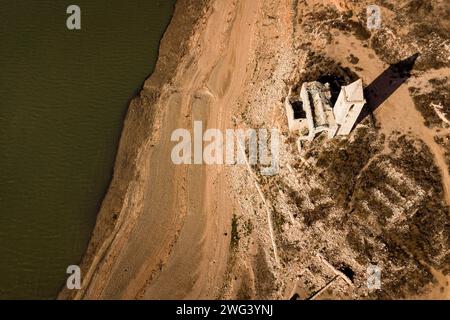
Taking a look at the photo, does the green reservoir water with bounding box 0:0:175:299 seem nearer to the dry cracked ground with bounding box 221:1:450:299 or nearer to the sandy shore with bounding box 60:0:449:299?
the sandy shore with bounding box 60:0:449:299

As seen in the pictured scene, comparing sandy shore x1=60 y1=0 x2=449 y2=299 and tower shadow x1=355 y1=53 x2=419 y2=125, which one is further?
tower shadow x1=355 y1=53 x2=419 y2=125

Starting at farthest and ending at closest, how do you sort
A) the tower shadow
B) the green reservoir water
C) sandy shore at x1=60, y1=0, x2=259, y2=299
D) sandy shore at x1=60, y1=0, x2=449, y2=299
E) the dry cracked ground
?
the green reservoir water → the tower shadow → sandy shore at x1=60, y1=0, x2=259, y2=299 → sandy shore at x1=60, y1=0, x2=449, y2=299 → the dry cracked ground

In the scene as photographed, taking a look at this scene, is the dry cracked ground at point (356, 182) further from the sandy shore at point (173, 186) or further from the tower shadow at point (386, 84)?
the sandy shore at point (173, 186)

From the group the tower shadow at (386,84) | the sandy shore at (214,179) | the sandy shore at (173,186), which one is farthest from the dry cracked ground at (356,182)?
the sandy shore at (173,186)

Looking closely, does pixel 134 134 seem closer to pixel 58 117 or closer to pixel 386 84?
pixel 58 117

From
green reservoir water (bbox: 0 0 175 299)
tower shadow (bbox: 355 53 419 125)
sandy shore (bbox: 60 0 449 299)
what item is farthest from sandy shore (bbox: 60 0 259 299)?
tower shadow (bbox: 355 53 419 125)

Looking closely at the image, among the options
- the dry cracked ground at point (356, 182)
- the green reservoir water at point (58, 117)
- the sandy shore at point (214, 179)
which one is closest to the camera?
the dry cracked ground at point (356, 182)
